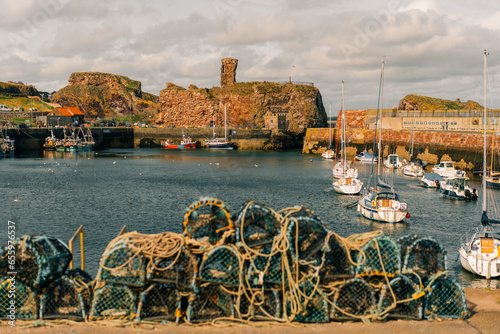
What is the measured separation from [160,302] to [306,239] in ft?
9.98

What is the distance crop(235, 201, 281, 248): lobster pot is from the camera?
8523 mm

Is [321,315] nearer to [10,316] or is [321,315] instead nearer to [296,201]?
[10,316]

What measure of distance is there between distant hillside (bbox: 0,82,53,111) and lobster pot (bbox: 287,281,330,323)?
14838 centimetres

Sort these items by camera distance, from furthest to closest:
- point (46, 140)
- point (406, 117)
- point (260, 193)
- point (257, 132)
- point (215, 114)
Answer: point (215, 114), point (257, 132), point (46, 140), point (406, 117), point (260, 193)

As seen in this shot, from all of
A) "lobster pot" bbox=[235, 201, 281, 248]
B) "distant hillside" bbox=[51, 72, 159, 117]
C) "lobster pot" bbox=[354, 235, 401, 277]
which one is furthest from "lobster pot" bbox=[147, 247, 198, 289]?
"distant hillside" bbox=[51, 72, 159, 117]

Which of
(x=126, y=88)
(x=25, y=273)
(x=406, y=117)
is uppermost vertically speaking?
(x=126, y=88)

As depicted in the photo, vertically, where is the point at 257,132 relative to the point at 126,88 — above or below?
below

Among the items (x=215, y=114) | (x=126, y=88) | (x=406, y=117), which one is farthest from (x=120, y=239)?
(x=126, y=88)

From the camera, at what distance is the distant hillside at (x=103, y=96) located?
180m

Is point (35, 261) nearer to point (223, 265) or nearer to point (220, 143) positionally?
point (223, 265)

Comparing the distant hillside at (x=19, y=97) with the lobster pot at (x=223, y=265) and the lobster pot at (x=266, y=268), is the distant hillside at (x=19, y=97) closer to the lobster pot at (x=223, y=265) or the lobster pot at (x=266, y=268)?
the lobster pot at (x=223, y=265)

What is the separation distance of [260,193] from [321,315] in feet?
111

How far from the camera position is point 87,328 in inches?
306

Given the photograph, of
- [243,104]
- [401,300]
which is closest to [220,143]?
[243,104]
